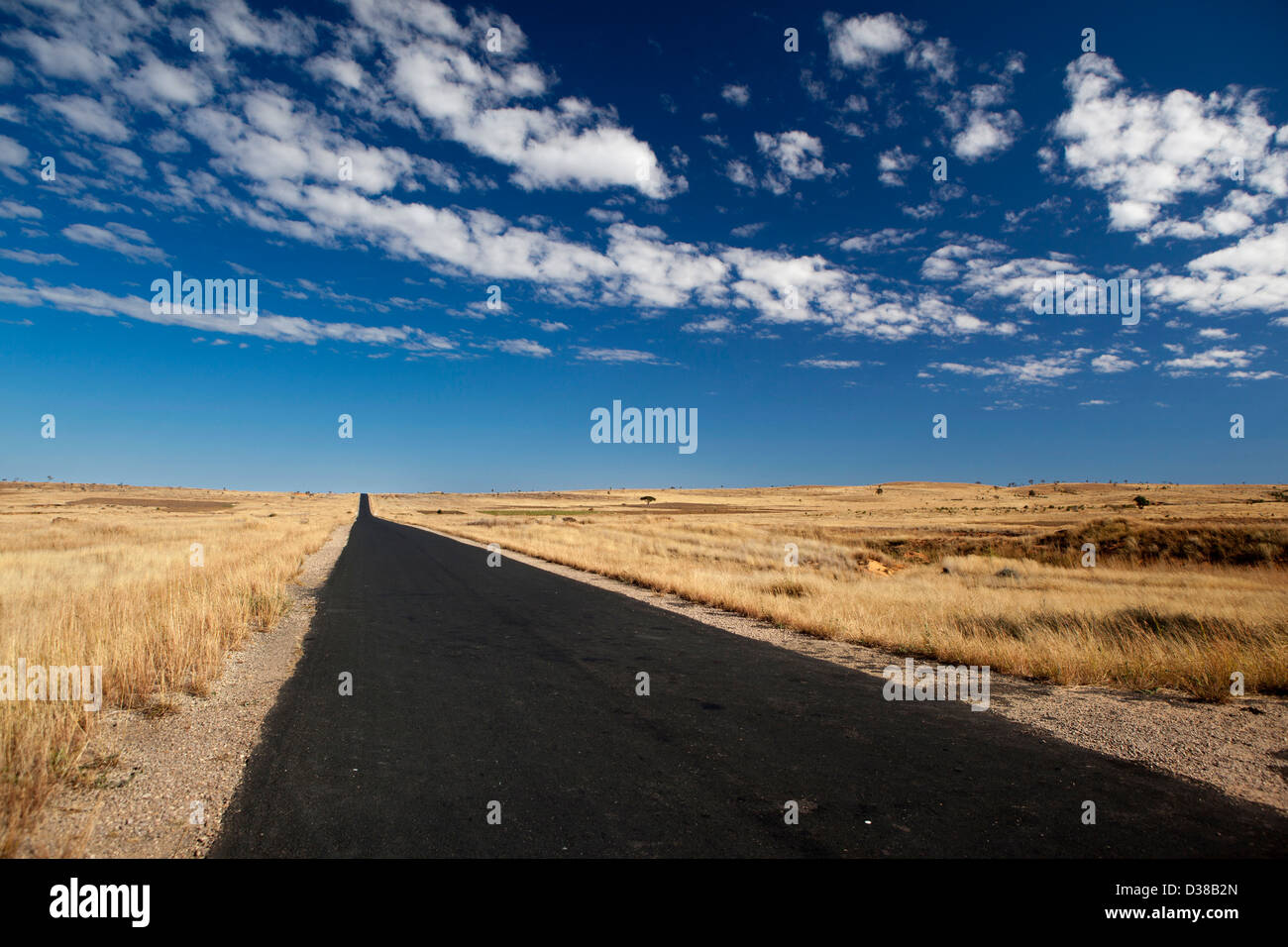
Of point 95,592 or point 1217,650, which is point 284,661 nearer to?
point 95,592

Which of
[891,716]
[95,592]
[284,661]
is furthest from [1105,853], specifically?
[95,592]

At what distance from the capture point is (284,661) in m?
9.23

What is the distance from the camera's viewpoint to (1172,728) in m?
6.36

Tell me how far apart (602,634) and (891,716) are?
5788 millimetres

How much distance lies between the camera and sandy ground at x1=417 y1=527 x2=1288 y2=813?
5230 millimetres
